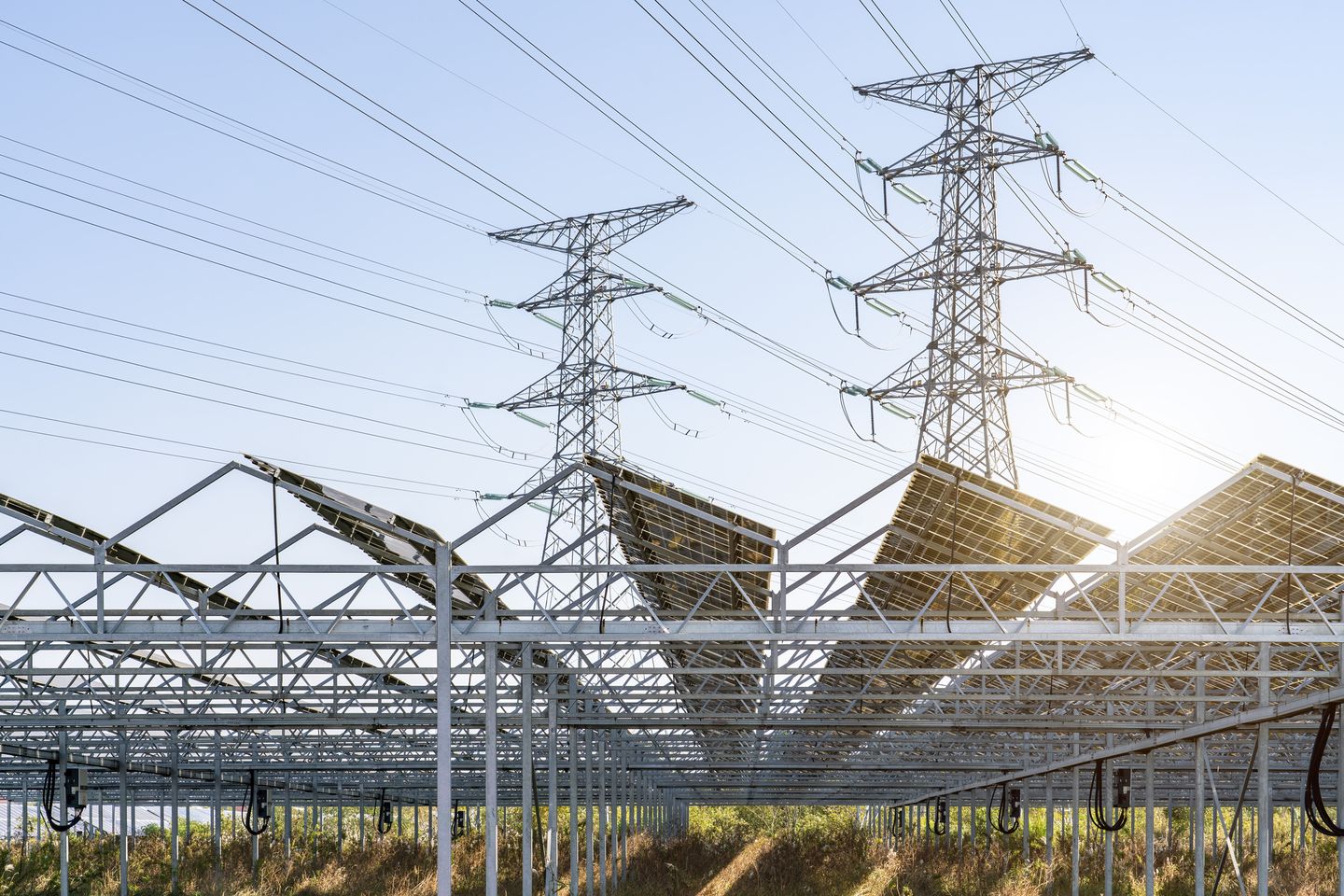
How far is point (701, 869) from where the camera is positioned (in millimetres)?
43344

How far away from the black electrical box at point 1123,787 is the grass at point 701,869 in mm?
4548

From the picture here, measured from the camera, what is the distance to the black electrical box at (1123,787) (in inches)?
1157

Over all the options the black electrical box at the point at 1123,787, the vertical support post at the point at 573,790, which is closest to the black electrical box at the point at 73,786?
the vertical support post at the point at 573,790

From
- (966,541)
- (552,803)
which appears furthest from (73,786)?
(966,541)

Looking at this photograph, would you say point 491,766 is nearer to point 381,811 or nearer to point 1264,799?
point 1264,799

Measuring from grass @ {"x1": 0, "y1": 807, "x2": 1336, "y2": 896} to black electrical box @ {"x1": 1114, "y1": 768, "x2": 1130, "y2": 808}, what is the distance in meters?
4.55

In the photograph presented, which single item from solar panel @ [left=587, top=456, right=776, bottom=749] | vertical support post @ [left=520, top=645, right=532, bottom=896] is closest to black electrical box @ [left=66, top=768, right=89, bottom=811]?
vertical support post @ [left=520, top=645, right=532, bottom=896]

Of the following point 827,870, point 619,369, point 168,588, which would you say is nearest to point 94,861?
point 827,870

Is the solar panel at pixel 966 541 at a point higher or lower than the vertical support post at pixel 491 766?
higher

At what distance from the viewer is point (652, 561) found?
22062 millimetres

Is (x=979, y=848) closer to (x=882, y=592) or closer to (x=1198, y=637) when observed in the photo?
(x=882, y=592)

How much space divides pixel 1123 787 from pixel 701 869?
16645mm

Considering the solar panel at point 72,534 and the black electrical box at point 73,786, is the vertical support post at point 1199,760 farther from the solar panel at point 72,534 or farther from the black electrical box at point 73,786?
the black electrical box at point 73,786

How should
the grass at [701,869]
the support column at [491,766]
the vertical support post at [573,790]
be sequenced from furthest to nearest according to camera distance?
1. the grass at [701,869]
2. the vertical support post at [573,790]
3. the support column at [491,766]
